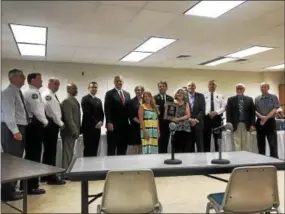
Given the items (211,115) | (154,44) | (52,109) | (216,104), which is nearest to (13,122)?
(52,109)

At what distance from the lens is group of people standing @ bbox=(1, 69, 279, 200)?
11.4ft

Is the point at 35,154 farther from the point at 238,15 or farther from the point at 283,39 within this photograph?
the point at 283,39

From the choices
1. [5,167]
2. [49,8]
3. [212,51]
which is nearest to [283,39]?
[212,51]

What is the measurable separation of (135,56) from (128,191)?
5312 mm

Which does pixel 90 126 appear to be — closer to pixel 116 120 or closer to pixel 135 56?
pixel 116 120

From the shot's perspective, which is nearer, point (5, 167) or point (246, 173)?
point (246, 173)

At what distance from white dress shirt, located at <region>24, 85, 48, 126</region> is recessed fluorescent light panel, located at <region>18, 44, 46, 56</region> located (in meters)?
2.25

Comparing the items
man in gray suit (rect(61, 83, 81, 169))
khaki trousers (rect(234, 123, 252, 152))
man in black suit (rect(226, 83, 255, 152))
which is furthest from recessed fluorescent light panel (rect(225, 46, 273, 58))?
man in gray suit (rect(61, 83, 81, 169))

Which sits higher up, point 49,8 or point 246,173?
point 49,8

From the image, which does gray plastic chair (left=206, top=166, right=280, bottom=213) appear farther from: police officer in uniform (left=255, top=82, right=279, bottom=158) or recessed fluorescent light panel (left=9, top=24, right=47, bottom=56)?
police officer in uniform (left=255, top=82, right=279, bottom=158)

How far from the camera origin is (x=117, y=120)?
496 centimetres

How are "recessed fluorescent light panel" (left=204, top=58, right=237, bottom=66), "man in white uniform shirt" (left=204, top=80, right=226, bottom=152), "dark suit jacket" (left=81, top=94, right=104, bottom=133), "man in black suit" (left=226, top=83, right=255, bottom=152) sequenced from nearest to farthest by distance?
"dark suit jacket" (left=81, top=94, right=104, bottom=133), "man in white uniform shirt" (left=204, top=80, right=226, bottom=152), "man in black suit" (left=226, top=83, right=255, bottom=152), "recessed fluorescent light panel" (left=204, top=58, right=237, bottom=66)

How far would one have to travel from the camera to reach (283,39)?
542 centimetres

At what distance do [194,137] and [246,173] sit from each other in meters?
3.31
